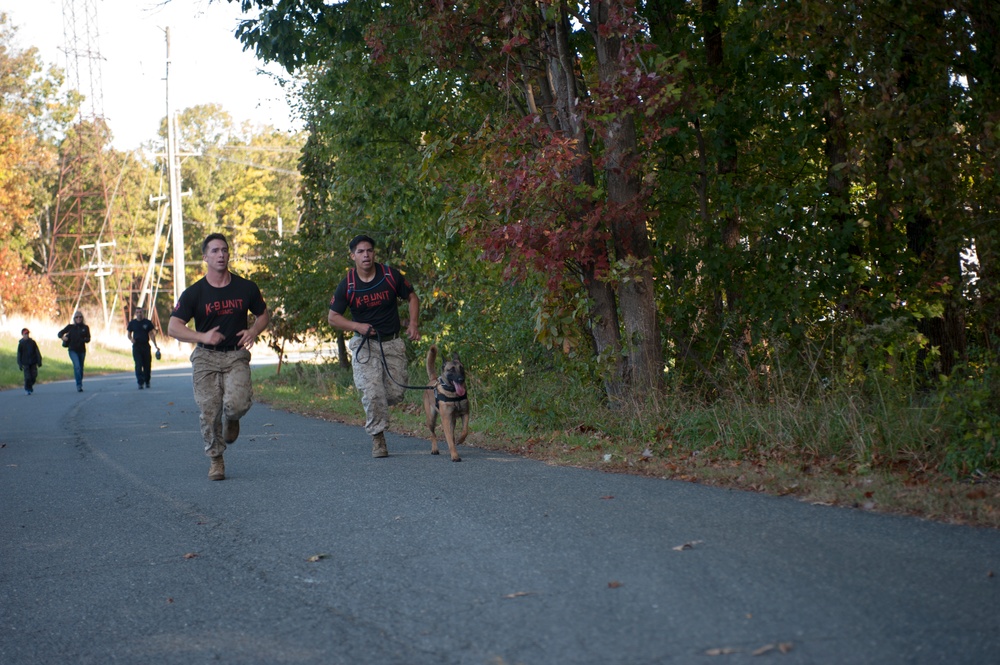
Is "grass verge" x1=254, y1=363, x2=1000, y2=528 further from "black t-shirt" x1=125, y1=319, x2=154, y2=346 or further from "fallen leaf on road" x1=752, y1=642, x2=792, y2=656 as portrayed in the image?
"black t-shirt" x1=125, y1=319, x2=154, y2=346

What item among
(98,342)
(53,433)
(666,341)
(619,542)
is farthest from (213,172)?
(619,542)

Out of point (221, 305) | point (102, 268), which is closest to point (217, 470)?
point (221, 305)

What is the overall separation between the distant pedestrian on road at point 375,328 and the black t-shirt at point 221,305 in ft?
3.30

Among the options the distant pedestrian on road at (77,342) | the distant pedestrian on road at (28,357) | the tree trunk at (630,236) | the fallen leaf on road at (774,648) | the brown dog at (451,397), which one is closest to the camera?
the fallen leaf on road at (774,648)

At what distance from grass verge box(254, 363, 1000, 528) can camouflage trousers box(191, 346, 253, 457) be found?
9.86 feet

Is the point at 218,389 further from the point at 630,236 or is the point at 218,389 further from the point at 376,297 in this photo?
the point at 630,236

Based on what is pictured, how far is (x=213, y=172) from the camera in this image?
265 feet

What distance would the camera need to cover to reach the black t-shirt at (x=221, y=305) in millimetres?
10094

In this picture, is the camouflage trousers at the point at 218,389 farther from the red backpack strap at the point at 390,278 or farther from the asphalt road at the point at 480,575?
the red backpack strap at the point at 390,278

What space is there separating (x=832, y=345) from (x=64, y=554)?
25.3ft

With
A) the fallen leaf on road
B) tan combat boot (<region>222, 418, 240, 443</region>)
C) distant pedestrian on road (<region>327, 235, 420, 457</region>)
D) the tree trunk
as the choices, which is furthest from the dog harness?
the fallen leaf on road

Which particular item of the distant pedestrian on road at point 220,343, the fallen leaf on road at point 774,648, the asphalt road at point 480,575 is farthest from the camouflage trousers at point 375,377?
the fallen leaf on road at point 774,648

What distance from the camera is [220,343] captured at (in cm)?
1020

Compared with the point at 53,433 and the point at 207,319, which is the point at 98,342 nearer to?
the point at 53,433
